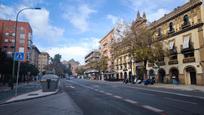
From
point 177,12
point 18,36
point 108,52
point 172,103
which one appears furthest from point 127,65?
point 172,103

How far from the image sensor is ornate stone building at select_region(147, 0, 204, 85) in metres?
32.8

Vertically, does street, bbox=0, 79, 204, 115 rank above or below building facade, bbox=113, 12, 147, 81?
below

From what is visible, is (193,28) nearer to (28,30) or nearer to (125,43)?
(125,43)

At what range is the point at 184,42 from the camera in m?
35.8

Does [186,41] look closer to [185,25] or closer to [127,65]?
[185,25]

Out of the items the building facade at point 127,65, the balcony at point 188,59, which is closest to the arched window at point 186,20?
the balcony at point 188,59

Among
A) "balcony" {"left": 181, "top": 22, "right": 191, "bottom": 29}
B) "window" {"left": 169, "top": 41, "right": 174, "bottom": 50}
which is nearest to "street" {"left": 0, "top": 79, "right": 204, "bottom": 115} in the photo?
"balcony" {"left": 181, "top": 22, "right": 191, "bottom": 29}

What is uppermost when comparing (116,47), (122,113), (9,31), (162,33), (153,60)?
(9,31)

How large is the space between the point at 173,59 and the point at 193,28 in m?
7.72

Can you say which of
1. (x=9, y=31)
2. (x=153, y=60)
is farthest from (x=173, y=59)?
(x=9, y=31)

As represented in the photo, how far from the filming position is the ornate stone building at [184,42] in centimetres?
3284

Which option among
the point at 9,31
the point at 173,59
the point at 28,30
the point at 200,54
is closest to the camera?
the point at 200,54

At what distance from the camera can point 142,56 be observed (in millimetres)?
37625

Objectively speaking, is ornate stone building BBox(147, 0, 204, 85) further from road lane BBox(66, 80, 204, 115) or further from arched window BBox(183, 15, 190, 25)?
road lane BBox(66, 80, 204, 115)
